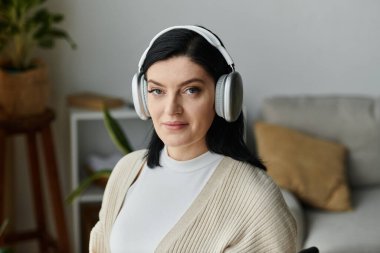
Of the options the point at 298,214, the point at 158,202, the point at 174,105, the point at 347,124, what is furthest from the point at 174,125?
the point at 347,124

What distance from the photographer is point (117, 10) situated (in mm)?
3564

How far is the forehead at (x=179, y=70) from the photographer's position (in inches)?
58.7

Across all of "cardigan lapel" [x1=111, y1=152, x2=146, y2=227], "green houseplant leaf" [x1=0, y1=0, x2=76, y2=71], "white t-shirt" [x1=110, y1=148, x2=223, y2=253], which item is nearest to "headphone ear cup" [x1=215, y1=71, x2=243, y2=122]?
"white t-shirt" [x1=110, y1=148, x2=223, y2=253]

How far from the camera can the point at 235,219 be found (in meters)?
1.50

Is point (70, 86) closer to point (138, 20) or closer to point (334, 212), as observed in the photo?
point (138, 20)

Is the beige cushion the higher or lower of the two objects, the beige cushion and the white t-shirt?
the lower

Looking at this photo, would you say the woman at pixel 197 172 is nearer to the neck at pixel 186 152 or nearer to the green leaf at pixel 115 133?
the neck at pixel 186 152

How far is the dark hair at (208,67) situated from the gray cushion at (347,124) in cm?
196

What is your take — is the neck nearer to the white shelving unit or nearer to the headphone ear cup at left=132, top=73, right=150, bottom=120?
the headphone ear cup at left=132, top=73, right=150, bottom=120

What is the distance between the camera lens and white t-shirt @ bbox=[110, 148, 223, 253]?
151 centimetres

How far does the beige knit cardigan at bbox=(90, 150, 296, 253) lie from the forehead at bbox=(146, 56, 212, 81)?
20 centimetres

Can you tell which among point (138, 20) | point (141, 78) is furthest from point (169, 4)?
point (141, 78)

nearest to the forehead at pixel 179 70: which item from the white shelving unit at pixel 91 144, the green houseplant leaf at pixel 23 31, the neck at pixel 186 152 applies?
the neck at pixel 186 152

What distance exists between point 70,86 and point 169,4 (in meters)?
0.59
